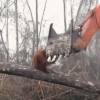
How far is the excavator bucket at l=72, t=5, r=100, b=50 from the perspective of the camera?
3.70 metres

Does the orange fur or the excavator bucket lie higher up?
the excavator bucket

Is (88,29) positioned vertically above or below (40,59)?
above

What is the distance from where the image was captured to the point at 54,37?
3.94 metres

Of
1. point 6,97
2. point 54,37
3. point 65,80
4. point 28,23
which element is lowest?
point 6,97

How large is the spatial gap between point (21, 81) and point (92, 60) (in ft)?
13.1

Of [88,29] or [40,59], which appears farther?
[88,29]

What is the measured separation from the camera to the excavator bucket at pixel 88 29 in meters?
3.70

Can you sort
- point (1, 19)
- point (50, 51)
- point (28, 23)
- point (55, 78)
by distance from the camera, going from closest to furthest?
point (50, 51) < point (55, 78) < point (1, 19) < point (28, 23)

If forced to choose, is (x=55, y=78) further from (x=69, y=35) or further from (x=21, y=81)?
(x=21, y=81)

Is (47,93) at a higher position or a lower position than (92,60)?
lower

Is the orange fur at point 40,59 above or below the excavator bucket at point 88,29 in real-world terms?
below

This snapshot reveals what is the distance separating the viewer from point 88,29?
3.90 metres

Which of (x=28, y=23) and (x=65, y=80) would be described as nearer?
(x=65, y=80)

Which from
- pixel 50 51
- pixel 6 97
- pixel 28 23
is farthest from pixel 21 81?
pixel 28 23
